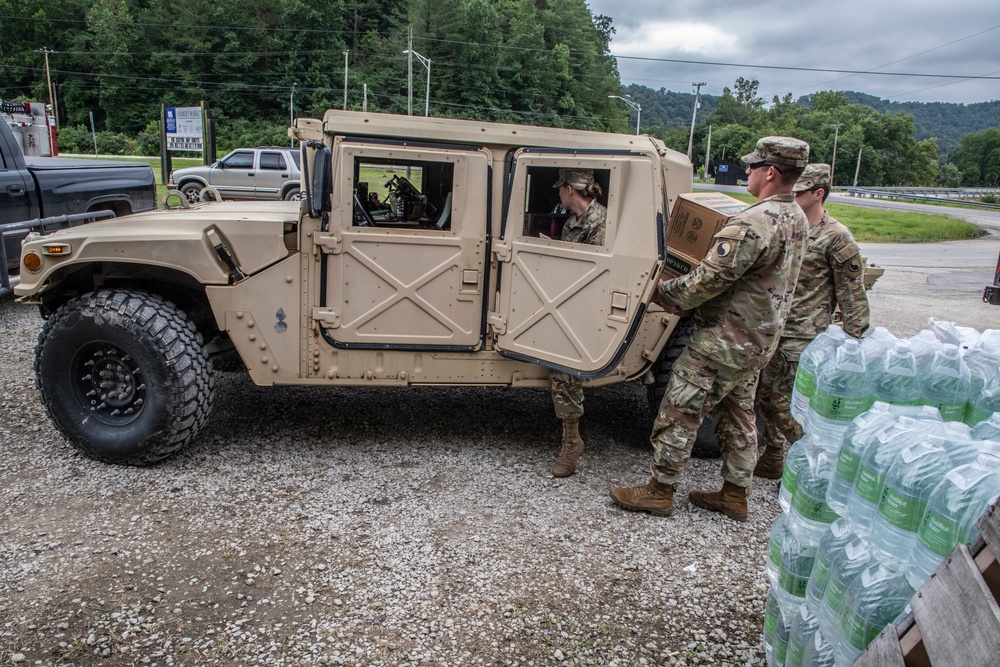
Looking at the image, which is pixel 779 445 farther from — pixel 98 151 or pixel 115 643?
pixel 98 151

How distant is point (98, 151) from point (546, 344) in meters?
57.0

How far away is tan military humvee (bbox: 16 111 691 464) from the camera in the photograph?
3.90m

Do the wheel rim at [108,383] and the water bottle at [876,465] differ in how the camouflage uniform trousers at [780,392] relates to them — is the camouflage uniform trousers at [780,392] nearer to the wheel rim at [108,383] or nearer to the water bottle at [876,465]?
the water bottle at [876,465]

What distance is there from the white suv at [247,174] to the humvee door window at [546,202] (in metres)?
16.4

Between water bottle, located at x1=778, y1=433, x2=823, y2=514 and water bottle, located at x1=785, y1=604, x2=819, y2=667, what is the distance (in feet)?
1.15

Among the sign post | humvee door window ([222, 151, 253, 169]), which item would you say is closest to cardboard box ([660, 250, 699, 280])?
the sign post

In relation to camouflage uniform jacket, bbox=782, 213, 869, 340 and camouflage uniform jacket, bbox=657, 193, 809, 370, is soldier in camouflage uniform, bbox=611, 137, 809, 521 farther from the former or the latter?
camouflage uniform jacket, bbox=782, 213, 869, 340

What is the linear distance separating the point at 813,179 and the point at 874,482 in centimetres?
285

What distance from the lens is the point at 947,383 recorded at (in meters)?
2.37

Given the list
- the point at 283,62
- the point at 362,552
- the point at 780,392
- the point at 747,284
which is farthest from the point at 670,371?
the point at 283,62

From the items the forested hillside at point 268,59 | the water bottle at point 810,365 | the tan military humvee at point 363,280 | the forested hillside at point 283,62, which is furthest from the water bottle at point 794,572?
the forested hillside at point 268,59

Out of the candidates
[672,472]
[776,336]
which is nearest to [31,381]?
[672,472]

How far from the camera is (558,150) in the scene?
3.92 m

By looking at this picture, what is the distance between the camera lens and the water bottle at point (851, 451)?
198 centimetres
